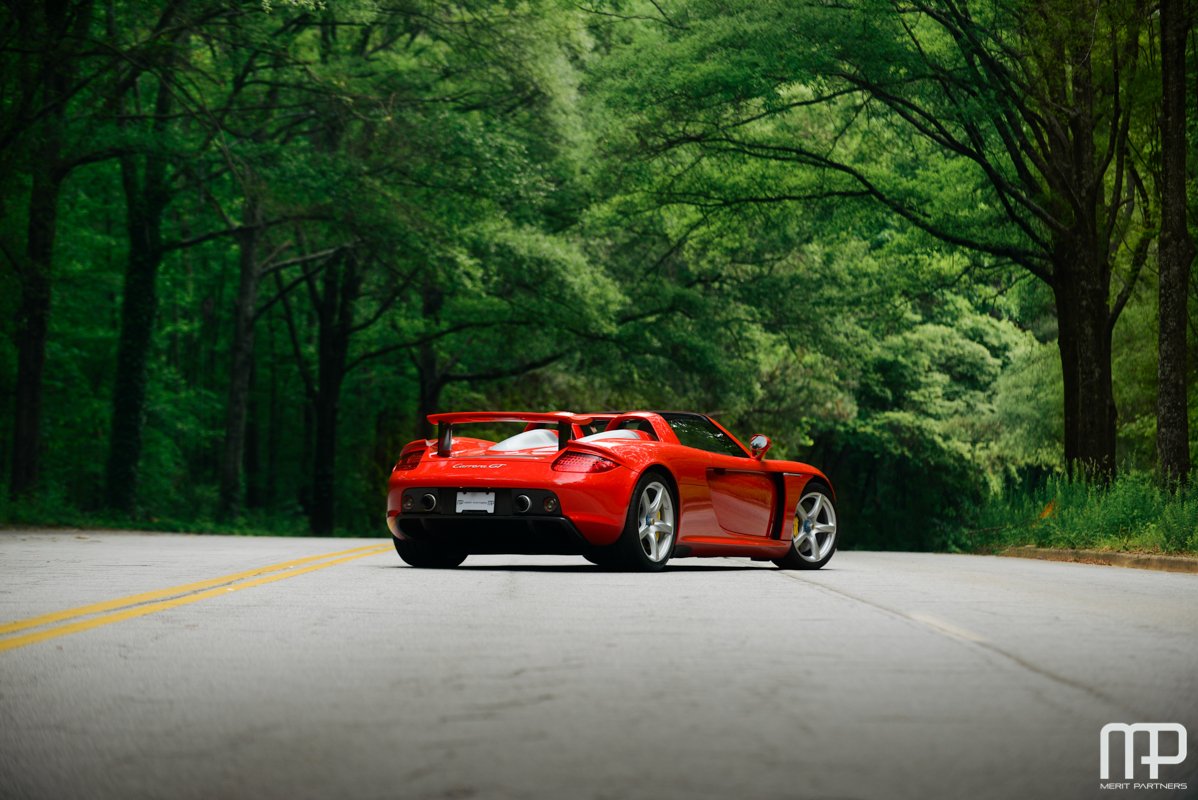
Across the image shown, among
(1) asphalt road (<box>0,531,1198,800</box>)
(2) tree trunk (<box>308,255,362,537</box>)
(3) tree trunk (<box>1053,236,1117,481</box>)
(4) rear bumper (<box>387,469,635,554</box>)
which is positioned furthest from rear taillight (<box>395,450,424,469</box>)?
(2) tree trunk (<box>308,255,362,537</box>)

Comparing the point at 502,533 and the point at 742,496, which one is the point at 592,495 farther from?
the point at 742,496

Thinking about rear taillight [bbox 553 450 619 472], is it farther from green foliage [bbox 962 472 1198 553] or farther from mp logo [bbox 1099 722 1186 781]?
green foliage [bbox 962 472 1198 553]

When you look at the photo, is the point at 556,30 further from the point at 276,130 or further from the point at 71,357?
the point at 71,357

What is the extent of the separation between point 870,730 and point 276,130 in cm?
2999

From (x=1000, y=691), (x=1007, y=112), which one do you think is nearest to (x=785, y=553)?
(x=1000, y=691)

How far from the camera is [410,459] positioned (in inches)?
541

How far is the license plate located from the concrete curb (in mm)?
7455

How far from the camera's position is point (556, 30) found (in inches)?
1218

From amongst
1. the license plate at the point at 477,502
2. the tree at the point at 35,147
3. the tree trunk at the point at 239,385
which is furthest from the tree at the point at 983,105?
the tree trunk at the point at 239,385

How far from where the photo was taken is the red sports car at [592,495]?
12539 millimetres

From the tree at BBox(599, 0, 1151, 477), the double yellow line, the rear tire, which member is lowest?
the double yellow line

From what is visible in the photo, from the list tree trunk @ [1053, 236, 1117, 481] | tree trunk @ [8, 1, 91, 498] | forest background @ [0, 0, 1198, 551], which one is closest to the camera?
tree trunk @ [1053, 236, 1117, 481]

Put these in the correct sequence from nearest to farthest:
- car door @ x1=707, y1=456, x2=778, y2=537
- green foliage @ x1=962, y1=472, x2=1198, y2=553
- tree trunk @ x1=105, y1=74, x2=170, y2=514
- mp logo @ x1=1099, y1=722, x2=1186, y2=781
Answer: mp logo @ x1=1099, y1=722, x2=1186, y2=781 → car door @ x1=707, y1=456, x2=778, y2=537 → green foliage @ x1=962, y1=472, x2=1198, y2=553 → tree trunk @ x1=105, y1=74, x2=170, y2=514

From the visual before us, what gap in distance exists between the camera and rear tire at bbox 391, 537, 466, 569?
14.1 metres
